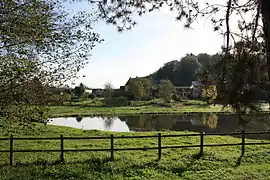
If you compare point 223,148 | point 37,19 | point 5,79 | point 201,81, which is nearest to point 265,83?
point 201,81

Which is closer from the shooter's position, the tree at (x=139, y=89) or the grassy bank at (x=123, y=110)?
the grassy bank at (x=123, y=110)

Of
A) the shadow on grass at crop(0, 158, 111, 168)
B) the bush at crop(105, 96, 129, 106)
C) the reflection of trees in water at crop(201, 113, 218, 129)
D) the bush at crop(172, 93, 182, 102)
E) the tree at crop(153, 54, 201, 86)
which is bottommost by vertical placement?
the reflection of trees in water at crop(201, 113, 218, 129)

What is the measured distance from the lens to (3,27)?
26.4 ft

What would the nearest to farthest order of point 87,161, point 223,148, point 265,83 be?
point 265,83
point 87,161
point 223,148

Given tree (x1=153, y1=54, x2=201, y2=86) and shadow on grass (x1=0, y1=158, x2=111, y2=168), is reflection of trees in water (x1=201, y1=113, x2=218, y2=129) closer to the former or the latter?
shadow on grass (x1=0, y1=158, x2=111, y2=168)

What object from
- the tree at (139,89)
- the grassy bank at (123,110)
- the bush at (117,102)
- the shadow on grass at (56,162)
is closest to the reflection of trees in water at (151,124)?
the grassy bank at (123,110)

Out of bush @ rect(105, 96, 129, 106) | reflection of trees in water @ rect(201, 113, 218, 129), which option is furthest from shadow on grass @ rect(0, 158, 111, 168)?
bush @ rect(105, 96, 129, 106)

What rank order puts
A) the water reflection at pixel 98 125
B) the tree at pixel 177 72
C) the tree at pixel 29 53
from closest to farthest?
1. the tree at pixel 29 53
2. the water reflection at pixel 98 125
3. the tree at pixel 177 72

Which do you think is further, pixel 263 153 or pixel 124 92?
pixel 124 92

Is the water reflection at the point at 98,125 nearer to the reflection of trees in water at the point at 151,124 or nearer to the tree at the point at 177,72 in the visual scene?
the reflection of trees in water at the point at 151,124

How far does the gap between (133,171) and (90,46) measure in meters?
3.92

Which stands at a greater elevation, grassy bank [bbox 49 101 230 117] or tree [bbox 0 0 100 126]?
tree [bbox 0 0 100 126]

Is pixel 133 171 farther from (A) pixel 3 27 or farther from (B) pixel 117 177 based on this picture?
(A) pixel 3 27

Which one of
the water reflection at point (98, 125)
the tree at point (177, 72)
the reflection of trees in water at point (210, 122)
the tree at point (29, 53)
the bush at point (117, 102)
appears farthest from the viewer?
the tree at point (177, 72)
